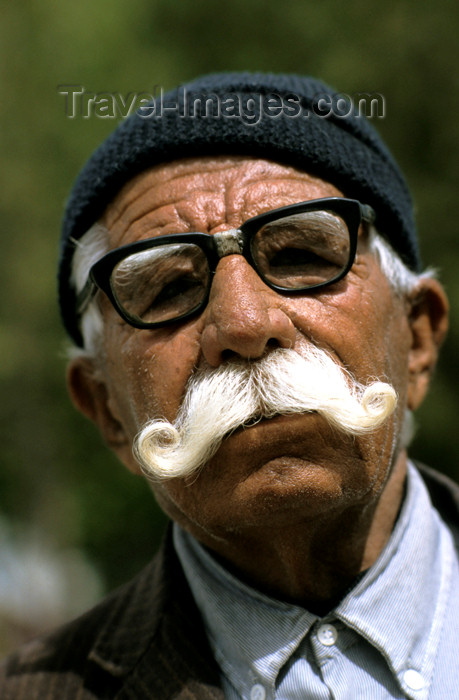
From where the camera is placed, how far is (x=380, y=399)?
1.90m

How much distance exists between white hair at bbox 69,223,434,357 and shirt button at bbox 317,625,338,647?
119 cm

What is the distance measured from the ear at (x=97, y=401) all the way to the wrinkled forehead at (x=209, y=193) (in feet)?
2.17

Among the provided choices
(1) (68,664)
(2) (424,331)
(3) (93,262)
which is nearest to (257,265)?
(3) (93,262)

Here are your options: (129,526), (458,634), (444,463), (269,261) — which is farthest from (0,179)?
(458,634)

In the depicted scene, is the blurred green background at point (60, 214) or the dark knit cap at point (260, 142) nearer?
the dark knit cap at point (260, 142)

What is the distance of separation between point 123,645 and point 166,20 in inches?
390

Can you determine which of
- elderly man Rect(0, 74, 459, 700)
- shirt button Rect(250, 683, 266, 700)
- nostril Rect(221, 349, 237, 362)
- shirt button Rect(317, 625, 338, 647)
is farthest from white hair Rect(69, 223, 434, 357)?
shirt button Rect(250, 683, 266, 700)

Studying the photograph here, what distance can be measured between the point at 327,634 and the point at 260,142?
1631 millimetres

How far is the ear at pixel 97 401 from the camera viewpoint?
264 cm

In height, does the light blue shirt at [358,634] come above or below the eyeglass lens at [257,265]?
below

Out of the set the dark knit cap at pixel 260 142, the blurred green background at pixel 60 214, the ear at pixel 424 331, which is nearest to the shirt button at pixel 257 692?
the ear at pixel 424 331

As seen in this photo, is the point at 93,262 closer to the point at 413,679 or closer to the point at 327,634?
the point at 327,634

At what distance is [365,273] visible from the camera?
2.19 meters

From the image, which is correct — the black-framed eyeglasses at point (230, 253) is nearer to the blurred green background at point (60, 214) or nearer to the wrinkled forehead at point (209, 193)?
the wrinkled forehead at point (209, 193)
